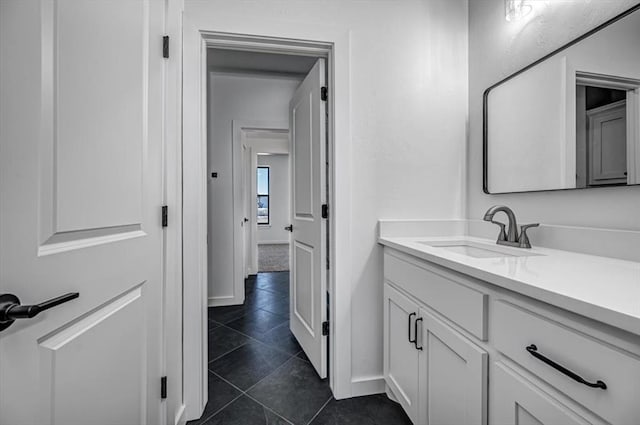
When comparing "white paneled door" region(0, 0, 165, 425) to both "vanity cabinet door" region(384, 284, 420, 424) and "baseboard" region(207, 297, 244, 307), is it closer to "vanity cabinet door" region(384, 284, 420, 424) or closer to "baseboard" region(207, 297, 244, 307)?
"vanity cabinet door" region(384, 284, 420, 424)

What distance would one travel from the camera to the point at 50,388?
0.66 meters

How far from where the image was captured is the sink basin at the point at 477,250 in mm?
1307

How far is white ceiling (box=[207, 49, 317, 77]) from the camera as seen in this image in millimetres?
2838

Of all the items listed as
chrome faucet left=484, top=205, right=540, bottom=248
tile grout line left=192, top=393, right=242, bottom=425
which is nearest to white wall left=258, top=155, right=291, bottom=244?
tile grout line left=192, top=393, right=242, bottom=425

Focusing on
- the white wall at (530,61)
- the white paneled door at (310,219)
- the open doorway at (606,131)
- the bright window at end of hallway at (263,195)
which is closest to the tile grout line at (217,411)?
the white paneled door at (310,219)

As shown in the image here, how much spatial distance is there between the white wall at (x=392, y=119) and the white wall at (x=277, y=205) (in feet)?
22.3

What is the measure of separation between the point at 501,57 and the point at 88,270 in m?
2.02

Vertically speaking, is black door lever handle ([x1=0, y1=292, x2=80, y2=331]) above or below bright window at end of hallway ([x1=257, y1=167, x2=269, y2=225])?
below

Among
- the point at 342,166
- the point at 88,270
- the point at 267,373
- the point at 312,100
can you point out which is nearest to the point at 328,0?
the point at 312,100

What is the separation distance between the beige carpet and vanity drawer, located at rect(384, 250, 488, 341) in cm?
385

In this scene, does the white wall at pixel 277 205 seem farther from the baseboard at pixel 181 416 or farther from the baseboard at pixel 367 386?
the baseboard at pixel 181 416

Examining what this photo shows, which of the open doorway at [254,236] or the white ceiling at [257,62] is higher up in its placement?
the white ceiling at [257,62]

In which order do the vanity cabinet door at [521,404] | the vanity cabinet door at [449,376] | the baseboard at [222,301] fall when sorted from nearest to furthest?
the vanity cabinet door at [521,404] → the vanity cabinet door at [449,376] → the baseboard at [222,301]

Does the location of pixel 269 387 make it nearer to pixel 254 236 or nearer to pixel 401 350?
pixel 401 350
